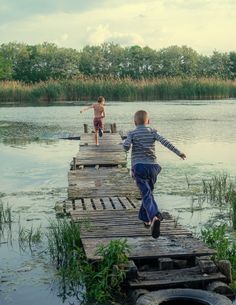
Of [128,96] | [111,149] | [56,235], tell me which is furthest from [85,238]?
[128,96]

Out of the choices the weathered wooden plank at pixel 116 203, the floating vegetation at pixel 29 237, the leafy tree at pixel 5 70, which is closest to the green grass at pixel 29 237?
the floating vegetation at pixel 29 237

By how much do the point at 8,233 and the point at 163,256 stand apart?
3519 millimetres

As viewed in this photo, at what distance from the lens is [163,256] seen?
23.6 feet

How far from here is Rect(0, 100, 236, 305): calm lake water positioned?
774 centimetres

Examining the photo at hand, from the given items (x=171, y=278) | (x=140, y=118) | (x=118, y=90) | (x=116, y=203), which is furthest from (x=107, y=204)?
(x=118, y=90)

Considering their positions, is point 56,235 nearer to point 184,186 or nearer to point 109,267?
point 109,267

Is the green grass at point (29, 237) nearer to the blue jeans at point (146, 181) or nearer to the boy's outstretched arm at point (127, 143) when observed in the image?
the blue jeans at point (146, 181)

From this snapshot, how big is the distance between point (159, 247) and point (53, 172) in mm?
9263

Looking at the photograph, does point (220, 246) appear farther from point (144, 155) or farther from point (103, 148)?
point (103, 148)

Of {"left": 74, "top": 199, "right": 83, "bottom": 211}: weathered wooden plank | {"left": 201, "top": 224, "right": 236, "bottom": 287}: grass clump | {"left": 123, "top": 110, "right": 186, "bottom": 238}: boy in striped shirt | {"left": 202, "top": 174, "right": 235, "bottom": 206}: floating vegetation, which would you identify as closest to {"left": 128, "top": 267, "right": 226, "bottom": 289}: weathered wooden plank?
{"left": 201, "top": 224, "right": 236, "bottom": 287}: grass clump

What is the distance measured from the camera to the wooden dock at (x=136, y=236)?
688cm

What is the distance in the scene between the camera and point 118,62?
98.2 meters

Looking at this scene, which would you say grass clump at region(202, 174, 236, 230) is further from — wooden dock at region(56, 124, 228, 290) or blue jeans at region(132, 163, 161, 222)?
blue jeans at region(132, 163, 161, 222)

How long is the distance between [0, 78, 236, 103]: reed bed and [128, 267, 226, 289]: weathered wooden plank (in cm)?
4286
